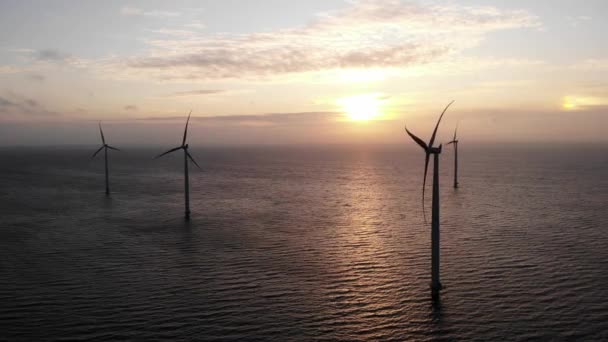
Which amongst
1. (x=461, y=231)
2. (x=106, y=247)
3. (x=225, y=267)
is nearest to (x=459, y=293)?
(x=225, y=267)

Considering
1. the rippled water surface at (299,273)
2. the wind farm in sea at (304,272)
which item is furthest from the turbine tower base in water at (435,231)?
the rippled water surface at (299,273)

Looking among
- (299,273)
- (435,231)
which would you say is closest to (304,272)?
(299,273)

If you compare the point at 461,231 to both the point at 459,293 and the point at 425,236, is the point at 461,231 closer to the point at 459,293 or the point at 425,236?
the point at 425,236

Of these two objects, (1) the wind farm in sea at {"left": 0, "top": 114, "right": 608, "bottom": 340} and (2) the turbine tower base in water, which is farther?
(2) the turbine tower base in water

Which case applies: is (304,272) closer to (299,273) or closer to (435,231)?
(299,273)

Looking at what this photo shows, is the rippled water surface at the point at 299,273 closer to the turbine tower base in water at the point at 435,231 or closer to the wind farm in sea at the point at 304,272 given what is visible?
the wind farm in sea at the point at 304,272

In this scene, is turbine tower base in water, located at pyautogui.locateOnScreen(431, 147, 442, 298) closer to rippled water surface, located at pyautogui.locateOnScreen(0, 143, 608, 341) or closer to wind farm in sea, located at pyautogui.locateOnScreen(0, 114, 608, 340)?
wind farm in sea, located at pyautogui.locateOnScreen(0, 114, 608, 340)

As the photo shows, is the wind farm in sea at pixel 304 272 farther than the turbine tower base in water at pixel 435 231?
No

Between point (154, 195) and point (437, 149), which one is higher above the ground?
point (437, 149)

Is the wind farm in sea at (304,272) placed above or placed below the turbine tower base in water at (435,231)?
below

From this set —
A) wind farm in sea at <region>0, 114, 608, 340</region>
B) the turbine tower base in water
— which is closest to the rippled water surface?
wind farm in sea at <region>0, 114, 608, 340</region>

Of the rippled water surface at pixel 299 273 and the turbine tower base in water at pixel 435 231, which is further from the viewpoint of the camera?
the turbine tower base in water at pixel 435 231
